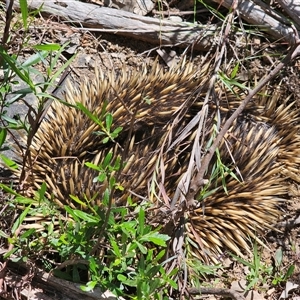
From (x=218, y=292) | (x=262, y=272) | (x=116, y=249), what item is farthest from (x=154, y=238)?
(x=262, y=272)

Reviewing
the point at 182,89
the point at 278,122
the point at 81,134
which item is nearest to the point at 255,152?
the point at 278,122

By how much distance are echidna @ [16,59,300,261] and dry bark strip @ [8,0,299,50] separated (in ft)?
1.59

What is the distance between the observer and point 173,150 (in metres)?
3.35

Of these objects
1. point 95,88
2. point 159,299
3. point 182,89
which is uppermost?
point 182,89

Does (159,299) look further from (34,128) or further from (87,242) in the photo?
(34,128)

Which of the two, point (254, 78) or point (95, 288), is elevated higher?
point (254, 78)

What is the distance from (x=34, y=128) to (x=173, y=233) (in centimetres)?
97

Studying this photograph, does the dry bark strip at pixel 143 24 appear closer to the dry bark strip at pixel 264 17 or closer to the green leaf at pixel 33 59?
the dry bark strip at pixel 264 17

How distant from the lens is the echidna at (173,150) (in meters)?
3.29

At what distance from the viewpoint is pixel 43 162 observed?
3.44 metres

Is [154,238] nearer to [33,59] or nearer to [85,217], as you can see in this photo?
[85,217]

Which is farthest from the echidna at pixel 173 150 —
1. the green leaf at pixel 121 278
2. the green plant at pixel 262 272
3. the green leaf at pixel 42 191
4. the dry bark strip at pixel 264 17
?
the dry bark strip at pixel 264 17

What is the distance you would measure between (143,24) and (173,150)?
4.11 feet

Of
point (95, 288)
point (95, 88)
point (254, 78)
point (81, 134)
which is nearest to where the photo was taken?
point (95, 288)
